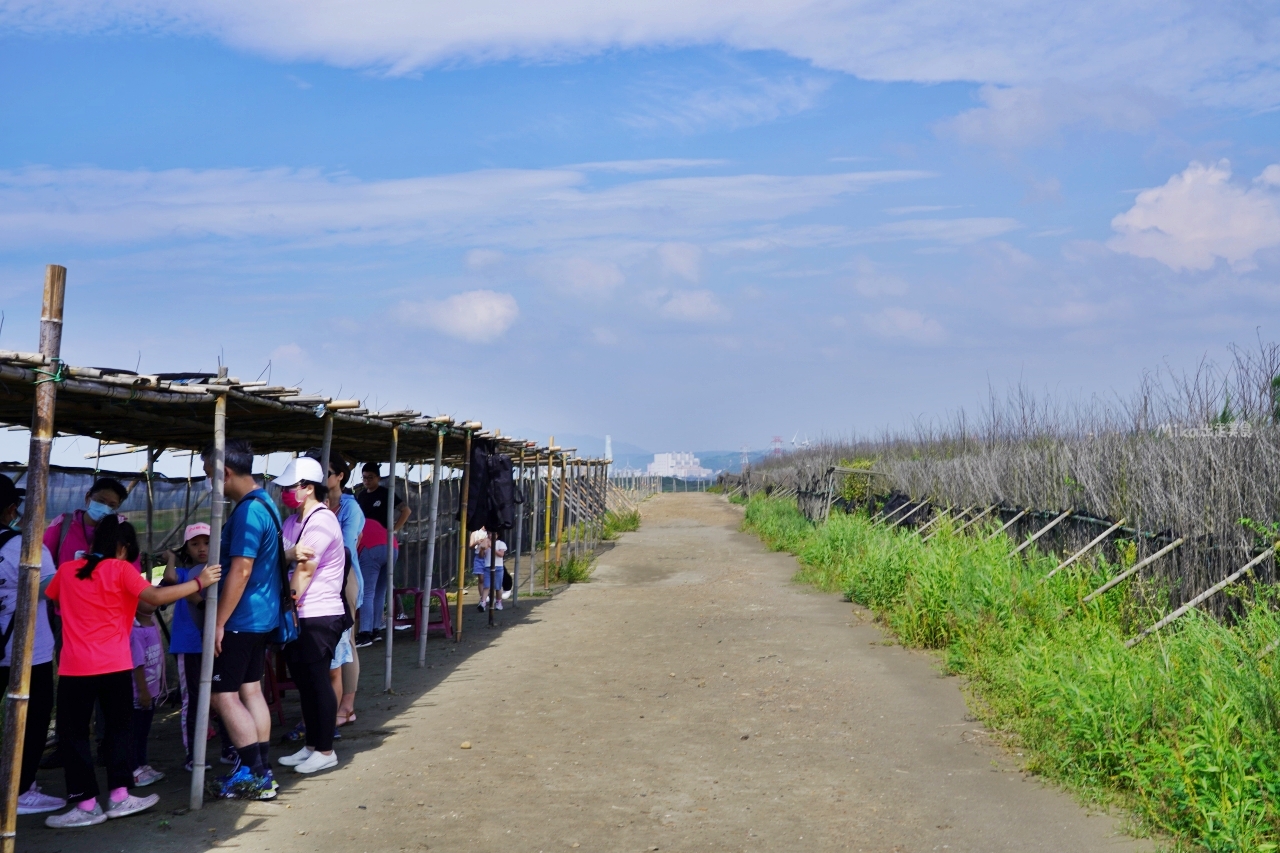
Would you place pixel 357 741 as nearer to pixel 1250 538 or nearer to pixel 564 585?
pixel 1250 538

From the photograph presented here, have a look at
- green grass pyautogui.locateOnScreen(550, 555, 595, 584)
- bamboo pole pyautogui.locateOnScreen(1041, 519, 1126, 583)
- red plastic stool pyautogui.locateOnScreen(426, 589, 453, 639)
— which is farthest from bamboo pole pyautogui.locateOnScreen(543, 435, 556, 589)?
bamboo pole pyautogui.locateOnScreen(1041, 519, 1126, 583)

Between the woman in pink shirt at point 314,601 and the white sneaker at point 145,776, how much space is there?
747 millimetres

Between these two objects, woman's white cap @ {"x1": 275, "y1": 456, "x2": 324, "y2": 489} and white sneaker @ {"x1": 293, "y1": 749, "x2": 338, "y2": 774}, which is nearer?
woman's white cap @ {"x1": 275, "y1": 456, "x2": 324, "y2": 489}

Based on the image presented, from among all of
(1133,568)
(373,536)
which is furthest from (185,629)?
(1133,568)

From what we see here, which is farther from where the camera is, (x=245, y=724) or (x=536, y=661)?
(x=536, y=661)

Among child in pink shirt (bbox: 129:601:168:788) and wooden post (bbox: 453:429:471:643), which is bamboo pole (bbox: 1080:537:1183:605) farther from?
child in pink shirt (bbox: 129:601:168:788)

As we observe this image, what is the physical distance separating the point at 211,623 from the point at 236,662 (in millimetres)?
245

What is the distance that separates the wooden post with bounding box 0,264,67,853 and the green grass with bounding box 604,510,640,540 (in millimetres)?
23716

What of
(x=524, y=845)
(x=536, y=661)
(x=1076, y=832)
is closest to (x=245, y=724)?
(x=524, y=845)

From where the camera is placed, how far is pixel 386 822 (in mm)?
5523

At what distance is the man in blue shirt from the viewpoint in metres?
5.66

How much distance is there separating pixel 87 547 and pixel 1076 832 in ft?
16.6

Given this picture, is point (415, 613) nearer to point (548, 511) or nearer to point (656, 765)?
point (548, 511)

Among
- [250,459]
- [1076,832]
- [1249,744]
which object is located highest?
[250,459]
